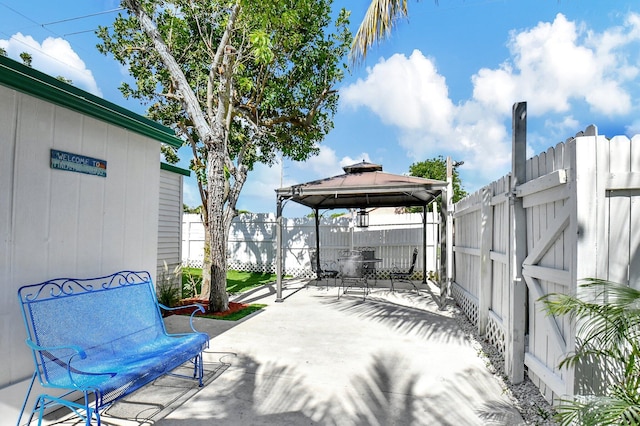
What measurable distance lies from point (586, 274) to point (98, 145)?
467cm

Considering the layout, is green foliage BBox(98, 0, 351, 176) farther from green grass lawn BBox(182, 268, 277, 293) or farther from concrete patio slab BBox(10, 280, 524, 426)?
concrete patio slab BBox(10, 280, 524, 426)

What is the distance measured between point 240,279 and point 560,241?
396 inches

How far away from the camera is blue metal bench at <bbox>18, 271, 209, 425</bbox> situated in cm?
251

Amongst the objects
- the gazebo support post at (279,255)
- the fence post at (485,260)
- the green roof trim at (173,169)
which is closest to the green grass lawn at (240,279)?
the gazebo support post at (279,255)

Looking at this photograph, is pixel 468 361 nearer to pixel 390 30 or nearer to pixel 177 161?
pixel 390 30

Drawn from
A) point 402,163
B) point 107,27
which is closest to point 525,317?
point 107,27

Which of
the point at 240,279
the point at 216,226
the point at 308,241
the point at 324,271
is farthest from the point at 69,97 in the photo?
the point at 308,241

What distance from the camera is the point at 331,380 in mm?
3633

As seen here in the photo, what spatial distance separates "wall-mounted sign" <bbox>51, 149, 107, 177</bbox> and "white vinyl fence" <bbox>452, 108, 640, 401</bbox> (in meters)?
4.23

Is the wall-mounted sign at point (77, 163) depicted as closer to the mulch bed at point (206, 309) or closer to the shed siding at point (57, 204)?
the shed siding at point (57, 204)

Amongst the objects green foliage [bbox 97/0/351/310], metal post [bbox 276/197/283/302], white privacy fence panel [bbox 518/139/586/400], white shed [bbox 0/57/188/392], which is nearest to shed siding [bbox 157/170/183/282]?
green foliage [bbox 97/0/351/310]

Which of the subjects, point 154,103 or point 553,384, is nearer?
point 553,384

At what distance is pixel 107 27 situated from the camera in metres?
9.50

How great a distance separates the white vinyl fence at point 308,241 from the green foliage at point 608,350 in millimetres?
8267
